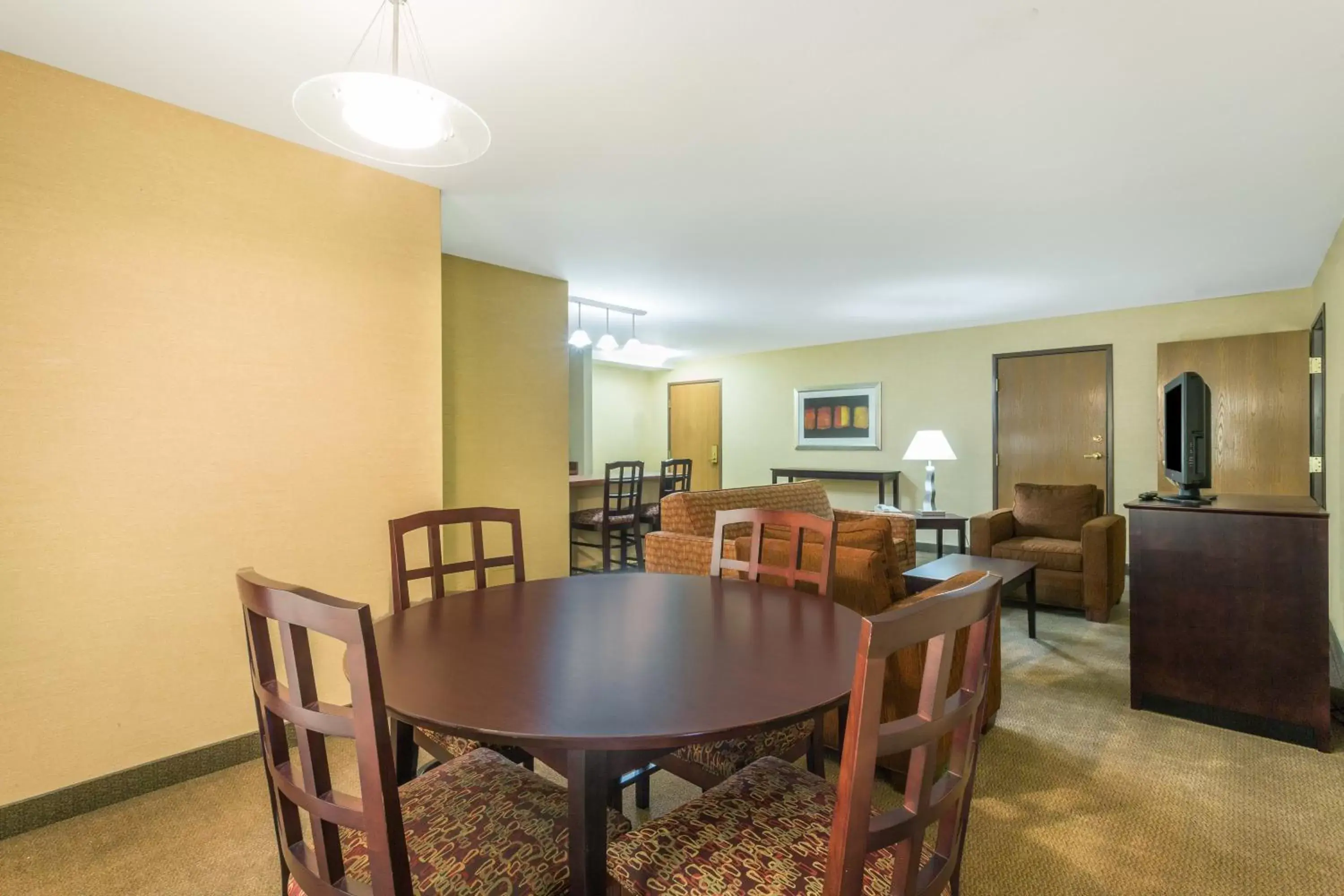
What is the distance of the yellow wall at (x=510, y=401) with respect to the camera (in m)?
3.65

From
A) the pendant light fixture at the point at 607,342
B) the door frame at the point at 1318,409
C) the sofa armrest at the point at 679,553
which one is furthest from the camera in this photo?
the pendant light fixture at the point at 607,342

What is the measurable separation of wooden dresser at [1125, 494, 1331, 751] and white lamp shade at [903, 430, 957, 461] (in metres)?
2.56

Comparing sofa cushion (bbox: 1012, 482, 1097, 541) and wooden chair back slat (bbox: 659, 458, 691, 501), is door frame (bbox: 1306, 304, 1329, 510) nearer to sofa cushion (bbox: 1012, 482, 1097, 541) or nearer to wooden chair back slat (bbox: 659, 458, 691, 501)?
sofa cushion (bbox: 1012, 482, 1097, 541)

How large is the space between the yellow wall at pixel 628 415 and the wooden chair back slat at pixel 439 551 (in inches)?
221

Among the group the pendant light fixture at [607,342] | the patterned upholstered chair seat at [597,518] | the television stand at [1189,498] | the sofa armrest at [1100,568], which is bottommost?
the sofa armrest at [1100,568]

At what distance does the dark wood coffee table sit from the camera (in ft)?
9.77

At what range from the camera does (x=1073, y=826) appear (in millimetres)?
1858

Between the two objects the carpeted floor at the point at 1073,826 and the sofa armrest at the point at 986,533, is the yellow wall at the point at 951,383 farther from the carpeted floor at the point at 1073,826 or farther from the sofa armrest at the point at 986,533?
the carpeted floor at the point at 1073,826

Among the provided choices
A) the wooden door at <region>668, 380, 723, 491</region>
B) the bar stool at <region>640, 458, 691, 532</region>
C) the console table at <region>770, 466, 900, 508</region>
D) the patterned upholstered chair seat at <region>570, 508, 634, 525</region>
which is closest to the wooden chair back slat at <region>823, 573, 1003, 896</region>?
the patterned upholstered chair seat at <region>570, 508, 634, 525</region>

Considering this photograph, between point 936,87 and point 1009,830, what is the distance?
2.29 meters

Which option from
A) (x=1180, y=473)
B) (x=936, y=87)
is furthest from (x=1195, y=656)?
(x=936, y=87)

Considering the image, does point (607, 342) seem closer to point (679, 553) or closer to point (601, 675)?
point (679, 553)

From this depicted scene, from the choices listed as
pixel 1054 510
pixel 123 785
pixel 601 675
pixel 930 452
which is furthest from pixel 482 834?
pixel 930 452

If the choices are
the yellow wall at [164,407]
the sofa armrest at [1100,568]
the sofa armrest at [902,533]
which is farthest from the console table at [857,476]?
the yellow wall at [164,407]
